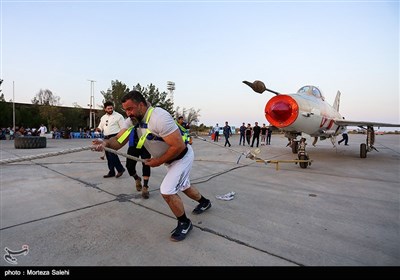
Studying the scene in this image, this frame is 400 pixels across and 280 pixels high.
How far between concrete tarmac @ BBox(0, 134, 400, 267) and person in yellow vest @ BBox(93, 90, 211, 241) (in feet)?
1.05

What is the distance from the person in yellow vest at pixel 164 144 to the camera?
2.49 meters

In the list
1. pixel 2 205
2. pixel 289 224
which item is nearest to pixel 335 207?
pixel 289 224

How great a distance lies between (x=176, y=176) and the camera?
2715 millimetres

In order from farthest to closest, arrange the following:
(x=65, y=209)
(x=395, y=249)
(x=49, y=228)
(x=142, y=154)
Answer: (x=142, y=154) → (x=65, y=209) → (x=49, y=228) → (x=395, y=249)

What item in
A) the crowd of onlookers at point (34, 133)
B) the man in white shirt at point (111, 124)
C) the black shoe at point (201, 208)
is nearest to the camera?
the black shoe at point (201, 208)

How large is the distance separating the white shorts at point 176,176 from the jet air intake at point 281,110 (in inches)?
173

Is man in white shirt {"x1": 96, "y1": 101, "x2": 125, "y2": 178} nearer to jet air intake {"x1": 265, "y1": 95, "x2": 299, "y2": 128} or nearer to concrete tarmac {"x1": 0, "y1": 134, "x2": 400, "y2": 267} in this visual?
concrete tarmac {"x1": 0, "y1": 134, "x2": 400, "y2": 267}

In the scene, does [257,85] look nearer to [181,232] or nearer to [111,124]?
[111,124]

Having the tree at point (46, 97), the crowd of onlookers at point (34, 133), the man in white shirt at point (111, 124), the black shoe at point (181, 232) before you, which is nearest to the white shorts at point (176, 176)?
the black shoe at point (181, 232)

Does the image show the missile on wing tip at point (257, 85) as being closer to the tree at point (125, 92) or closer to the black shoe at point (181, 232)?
the black shoe at point (181, 232)

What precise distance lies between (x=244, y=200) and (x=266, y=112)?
3.56 metres

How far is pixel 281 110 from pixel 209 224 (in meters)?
4.56
